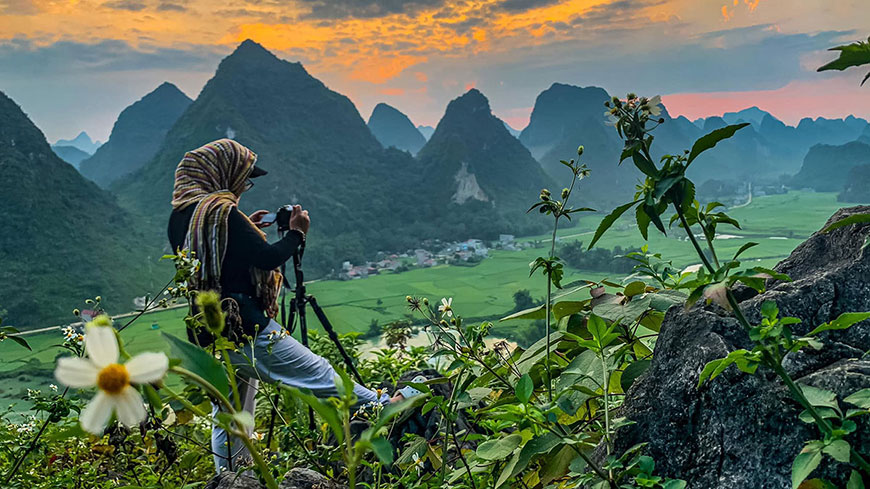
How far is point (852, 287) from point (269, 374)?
70.3 inches

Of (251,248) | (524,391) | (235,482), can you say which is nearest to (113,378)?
(524,391)

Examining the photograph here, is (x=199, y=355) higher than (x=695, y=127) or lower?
higher

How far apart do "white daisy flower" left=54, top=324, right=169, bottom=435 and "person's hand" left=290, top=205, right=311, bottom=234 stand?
199 centimetres

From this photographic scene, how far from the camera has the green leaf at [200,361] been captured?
0.51 m

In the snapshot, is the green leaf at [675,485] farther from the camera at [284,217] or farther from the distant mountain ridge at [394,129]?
the distant mountain ridge at [394,129]

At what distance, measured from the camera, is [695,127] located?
1820 cm

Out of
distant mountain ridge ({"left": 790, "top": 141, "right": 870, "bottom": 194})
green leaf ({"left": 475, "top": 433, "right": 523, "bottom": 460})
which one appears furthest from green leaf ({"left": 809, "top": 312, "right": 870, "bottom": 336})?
distant mountain ridge ({"left": 790, "top": 141, "right": 870, "bottom": 194})

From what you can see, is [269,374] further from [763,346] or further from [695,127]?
[695,127]

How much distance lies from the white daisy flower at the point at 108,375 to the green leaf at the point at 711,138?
0.55 metres

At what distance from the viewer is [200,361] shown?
0.52 metres

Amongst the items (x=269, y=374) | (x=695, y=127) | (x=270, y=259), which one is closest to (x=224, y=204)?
(x=270, y=259)

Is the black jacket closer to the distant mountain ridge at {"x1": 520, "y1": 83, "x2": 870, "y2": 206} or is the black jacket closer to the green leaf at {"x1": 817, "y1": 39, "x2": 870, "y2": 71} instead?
Answer: the green leaf at {"x1": 817, "y1": 39, "x2": 870, "y2": 71}

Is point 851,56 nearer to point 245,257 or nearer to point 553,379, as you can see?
point 553,379

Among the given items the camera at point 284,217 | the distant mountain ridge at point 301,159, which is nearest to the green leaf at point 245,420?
the camera at point 284,217
